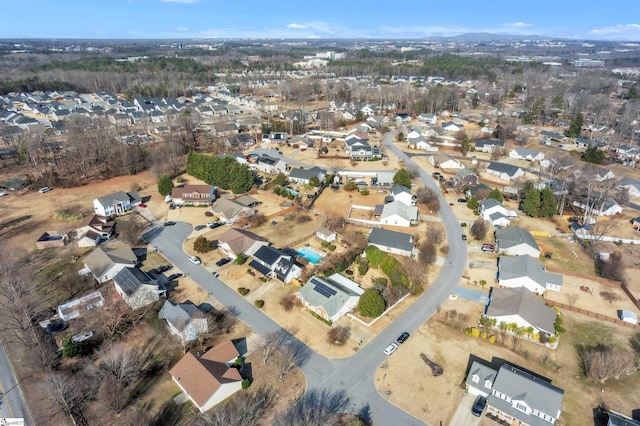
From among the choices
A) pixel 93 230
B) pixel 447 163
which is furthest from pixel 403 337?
pixel 447 163

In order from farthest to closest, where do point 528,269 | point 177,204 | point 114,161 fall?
point 114,161, point 177,204, point 528,269

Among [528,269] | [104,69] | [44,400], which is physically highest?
[104,69]

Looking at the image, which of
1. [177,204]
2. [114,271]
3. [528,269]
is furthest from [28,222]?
[528,269]

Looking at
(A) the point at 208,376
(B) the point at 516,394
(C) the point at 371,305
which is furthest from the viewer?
(C) the point at 371,305

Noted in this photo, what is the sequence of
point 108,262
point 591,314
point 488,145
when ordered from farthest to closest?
point 488,145 < point 108,262 < point 591,314

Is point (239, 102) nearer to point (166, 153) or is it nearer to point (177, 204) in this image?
point (166, 153)

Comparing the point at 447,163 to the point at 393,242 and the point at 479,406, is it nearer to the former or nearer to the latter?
the point at 393,242
